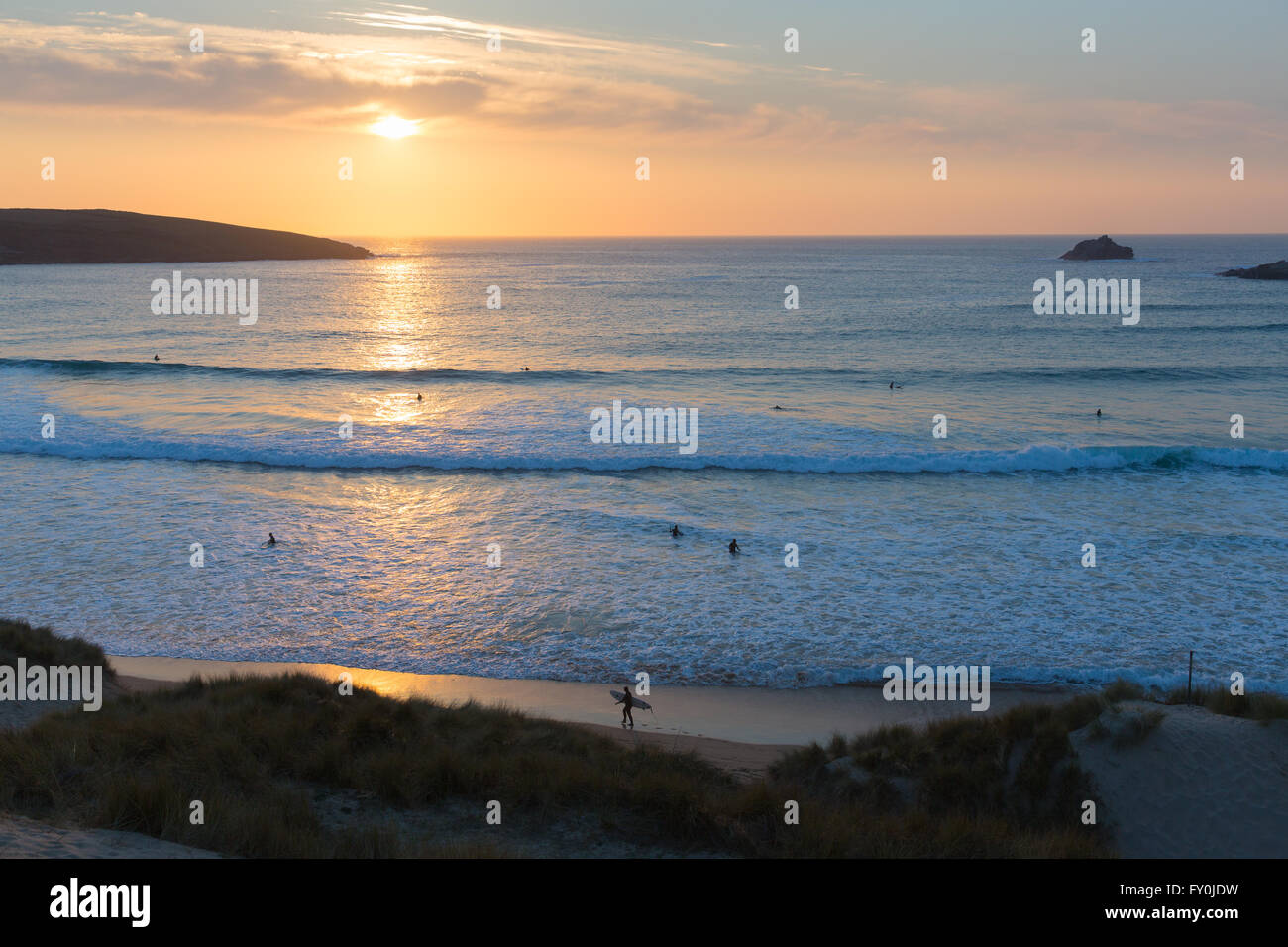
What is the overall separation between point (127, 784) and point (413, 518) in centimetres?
1498

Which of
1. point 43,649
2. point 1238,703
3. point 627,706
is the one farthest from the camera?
point 43,649

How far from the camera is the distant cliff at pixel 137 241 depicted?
5162 inches

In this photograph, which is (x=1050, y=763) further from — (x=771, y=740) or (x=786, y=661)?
(x=786, y=661)

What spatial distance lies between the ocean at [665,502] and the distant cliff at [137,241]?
90209 mm

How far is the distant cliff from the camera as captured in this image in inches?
5162

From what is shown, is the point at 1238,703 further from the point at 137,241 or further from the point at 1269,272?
the point at 137,241

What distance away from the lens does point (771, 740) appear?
11867mm

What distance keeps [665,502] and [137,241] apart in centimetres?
14961

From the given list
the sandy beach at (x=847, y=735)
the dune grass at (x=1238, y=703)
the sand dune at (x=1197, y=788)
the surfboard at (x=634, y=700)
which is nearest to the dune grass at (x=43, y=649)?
the sandy beach at (x=847, y=735)

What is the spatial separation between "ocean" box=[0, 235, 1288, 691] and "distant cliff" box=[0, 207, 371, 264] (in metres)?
90.2

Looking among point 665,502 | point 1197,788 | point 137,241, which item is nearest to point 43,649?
point 665,502

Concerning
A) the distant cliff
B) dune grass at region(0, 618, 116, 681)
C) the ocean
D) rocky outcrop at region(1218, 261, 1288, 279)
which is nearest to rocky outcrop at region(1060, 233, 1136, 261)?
rocky outcrop at region(1218, 261, 1288, 279)

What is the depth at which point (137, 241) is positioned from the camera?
142 meters
